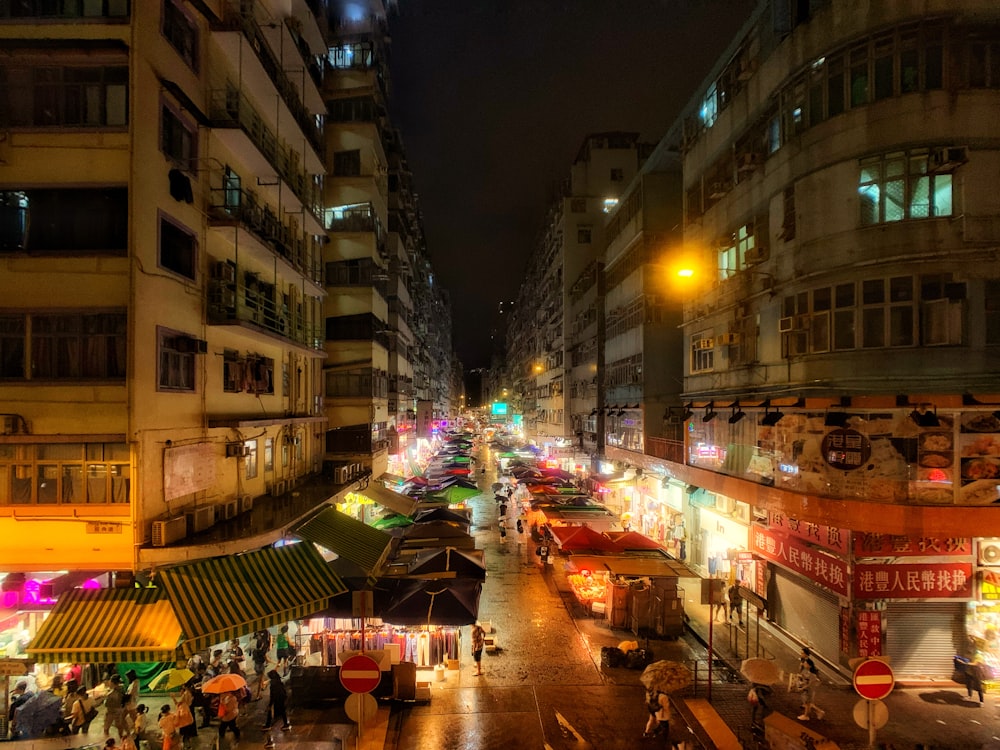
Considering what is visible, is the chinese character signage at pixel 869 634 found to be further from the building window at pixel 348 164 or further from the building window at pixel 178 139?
the building window at pixel 348 164

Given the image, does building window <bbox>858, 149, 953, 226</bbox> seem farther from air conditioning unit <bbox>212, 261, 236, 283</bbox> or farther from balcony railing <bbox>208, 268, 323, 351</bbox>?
air conditioning unit <bbox>212, 261, 236, 283</bbox>

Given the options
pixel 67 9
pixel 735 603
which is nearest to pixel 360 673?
pixel 735 603

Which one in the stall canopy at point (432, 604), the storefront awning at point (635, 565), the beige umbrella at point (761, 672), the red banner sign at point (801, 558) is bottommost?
the beige umbrella at point (761, 672)

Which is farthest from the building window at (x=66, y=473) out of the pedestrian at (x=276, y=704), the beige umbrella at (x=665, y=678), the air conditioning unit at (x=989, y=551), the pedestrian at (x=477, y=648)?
the air conditioning unit at (x=989, y=551)

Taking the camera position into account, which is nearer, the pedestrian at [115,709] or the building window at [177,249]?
the pedestrian at [115,709]

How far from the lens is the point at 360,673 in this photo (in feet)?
31.9

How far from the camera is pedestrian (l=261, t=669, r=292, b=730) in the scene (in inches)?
490

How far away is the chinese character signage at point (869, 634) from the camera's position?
14.0m

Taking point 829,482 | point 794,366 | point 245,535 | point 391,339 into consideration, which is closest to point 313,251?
point 391,339

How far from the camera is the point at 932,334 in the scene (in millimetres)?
13164

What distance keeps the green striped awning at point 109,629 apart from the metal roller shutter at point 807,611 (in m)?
15.7

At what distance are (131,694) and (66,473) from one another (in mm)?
5095

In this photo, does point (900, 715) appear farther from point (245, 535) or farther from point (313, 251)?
point (313, 251)

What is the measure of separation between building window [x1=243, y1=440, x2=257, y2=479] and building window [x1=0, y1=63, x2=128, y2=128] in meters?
9.10
